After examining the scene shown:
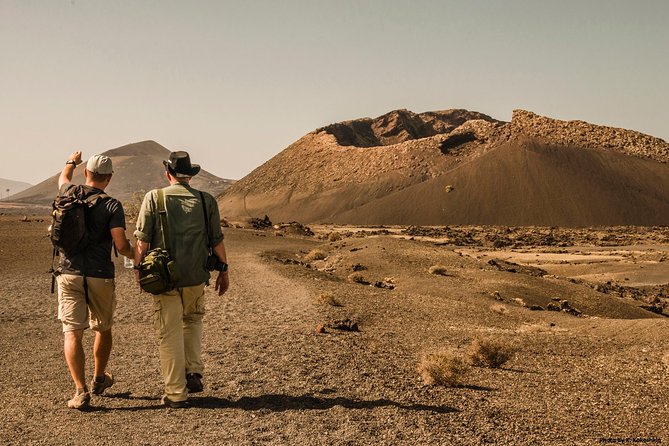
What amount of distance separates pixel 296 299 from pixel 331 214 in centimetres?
8099

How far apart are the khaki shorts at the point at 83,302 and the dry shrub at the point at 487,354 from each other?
475 cm

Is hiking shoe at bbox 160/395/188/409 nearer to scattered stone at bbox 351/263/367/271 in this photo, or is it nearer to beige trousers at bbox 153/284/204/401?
beige trousers at bbox 153/284/204/401

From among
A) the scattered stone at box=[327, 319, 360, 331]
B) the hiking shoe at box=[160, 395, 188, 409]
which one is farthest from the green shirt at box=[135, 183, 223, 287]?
the scattered stone at box=[327, 319, 360, 331]

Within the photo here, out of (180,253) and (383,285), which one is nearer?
(180,253)

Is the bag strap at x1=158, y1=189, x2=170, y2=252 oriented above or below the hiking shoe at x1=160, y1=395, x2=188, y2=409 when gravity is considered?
above

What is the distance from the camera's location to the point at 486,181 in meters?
89.9

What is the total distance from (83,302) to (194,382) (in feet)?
4.18

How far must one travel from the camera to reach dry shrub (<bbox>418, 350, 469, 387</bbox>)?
7938mm

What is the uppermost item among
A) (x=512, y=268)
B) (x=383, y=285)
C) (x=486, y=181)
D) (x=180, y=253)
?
(x=486, y=181)

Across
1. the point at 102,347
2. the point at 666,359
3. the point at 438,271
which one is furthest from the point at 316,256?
the point at 102,347

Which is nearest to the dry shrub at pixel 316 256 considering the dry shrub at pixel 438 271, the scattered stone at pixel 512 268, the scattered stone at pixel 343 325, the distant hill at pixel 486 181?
the scattered stone at pixel 512 268

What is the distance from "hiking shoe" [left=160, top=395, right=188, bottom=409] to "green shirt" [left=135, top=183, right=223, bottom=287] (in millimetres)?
1070

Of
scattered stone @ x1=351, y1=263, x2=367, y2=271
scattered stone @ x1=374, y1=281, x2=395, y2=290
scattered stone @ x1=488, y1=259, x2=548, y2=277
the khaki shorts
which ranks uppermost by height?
the khaki shorts

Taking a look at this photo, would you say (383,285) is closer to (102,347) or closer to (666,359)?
(666,359)
